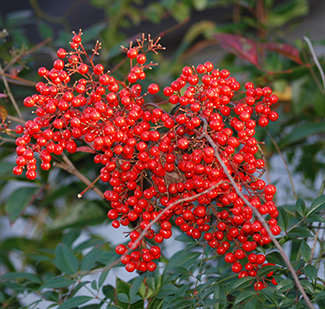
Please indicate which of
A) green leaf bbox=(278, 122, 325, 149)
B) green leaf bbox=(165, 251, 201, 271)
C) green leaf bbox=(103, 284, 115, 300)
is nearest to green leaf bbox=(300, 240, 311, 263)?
green leaf bbox=(165, 251, 201, 271)

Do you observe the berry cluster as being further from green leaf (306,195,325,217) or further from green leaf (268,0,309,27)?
green leaf (268,0,309,27)

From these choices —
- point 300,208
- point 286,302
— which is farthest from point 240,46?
point 286,302

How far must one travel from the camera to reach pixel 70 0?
1577mm

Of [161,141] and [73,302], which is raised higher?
[161,141]

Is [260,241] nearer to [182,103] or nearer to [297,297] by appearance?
[297,297]

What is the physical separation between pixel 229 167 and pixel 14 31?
A: 0.76 metres

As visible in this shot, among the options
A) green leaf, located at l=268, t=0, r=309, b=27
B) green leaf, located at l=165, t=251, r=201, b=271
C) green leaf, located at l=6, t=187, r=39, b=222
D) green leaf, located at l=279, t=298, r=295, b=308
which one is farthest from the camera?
green leaf, located at l=268, t=0, r=309, b=27

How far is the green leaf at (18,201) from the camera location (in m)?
0.62

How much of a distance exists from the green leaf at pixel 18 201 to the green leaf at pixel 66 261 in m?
0.16

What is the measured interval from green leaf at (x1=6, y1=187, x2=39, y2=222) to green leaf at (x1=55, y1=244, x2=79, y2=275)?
164mm

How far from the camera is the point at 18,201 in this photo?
0.66m

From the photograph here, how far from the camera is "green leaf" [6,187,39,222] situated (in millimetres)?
624

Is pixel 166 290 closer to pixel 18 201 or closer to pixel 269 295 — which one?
pixel 269 295

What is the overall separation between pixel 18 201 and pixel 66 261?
0.23 meters
